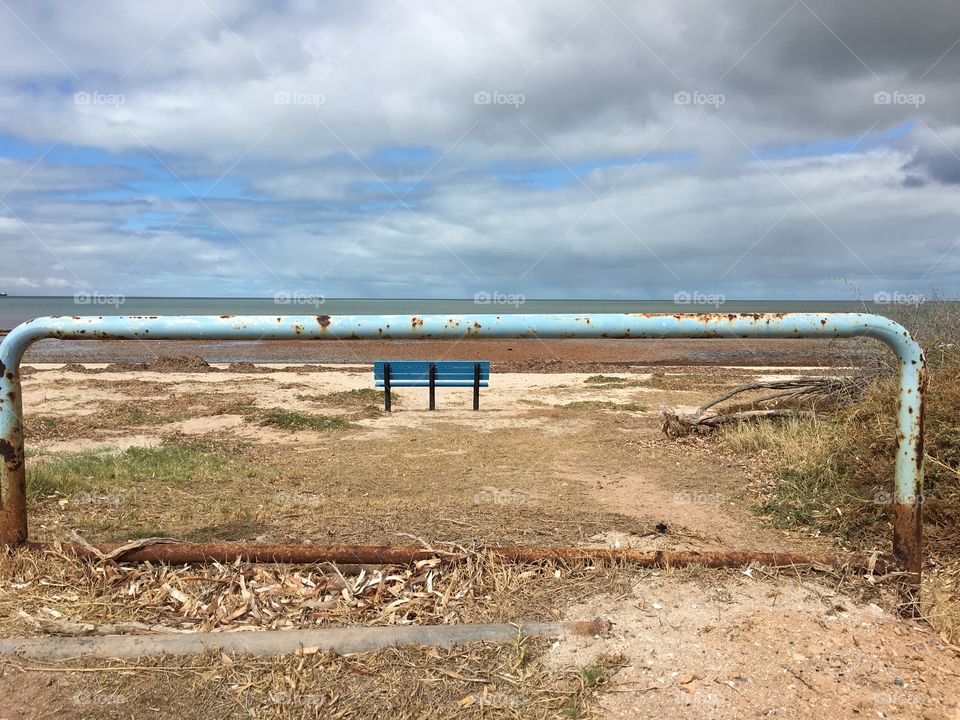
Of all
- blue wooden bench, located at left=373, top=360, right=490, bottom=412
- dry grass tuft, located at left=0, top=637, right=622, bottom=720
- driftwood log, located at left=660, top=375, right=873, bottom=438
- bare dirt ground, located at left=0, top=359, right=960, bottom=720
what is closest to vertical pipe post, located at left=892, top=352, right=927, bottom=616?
bare dirt ground, located at left=0, top=359, right=960, bottom=720

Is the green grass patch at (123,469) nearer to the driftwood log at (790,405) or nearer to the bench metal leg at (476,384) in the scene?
the driftwood log at (790,405)

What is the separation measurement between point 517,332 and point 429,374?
8.05 metres

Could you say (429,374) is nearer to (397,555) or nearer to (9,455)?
(397,555)

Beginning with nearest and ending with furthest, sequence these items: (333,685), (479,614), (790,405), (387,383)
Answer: (333,685) → (479,614) → (790,405) → (387,383)

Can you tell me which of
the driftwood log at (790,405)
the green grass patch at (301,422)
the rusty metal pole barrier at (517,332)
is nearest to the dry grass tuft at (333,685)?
the rusty metal pole barrier at (517,332)

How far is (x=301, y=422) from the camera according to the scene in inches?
338

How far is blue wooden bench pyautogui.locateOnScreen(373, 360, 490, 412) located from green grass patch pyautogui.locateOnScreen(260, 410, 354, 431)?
1.59m

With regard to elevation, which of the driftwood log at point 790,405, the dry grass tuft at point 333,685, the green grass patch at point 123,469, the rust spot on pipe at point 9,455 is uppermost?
the rust spot on pipe at point 9,455

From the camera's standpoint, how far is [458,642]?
2375 mm

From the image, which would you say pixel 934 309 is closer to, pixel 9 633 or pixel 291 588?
A: pixel 291 588

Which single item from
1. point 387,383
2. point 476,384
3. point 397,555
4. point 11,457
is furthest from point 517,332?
point 476,384

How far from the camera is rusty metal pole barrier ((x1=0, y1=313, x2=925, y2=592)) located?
8.49 feet

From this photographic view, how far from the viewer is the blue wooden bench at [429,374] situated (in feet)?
34.5

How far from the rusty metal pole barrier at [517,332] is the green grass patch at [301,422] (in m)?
5.66
